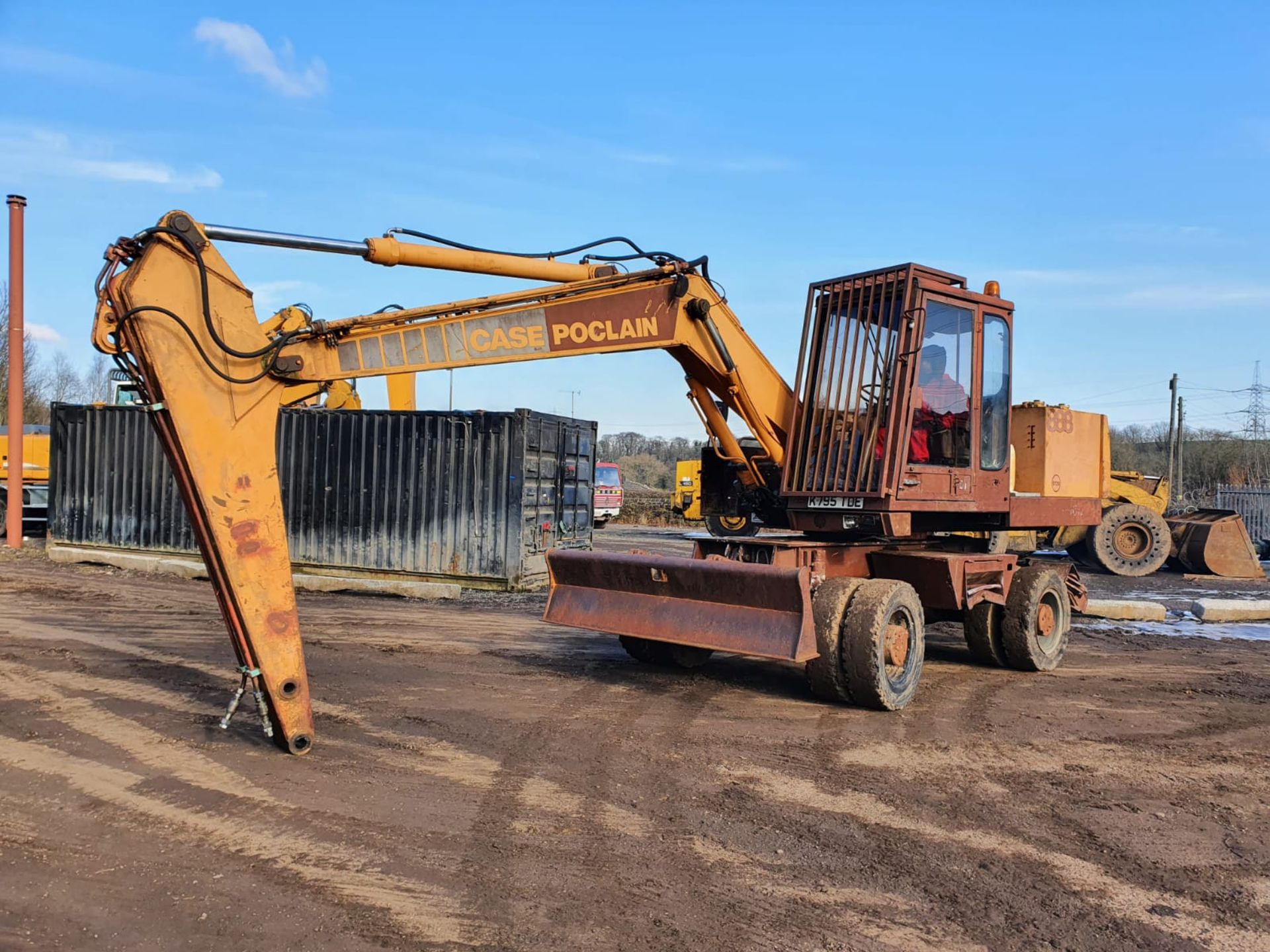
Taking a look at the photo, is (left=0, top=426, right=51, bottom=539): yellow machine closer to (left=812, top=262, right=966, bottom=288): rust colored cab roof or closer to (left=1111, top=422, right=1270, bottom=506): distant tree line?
(left=812, top=262, right=966, bottom=288): rust colored cab roof

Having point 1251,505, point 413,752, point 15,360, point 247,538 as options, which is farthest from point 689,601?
point 1251,505

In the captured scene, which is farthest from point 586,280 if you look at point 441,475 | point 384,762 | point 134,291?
point 441,475

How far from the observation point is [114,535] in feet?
54.7

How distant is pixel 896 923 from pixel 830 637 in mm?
3427

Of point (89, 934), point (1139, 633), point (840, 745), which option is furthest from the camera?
point (1139, 633)

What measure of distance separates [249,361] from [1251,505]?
27922 millimetres

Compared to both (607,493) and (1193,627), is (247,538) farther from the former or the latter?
(607,493)

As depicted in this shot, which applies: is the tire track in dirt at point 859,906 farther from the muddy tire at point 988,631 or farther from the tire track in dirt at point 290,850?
the muddy tire at point 988,631

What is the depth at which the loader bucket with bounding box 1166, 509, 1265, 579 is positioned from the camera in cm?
1902

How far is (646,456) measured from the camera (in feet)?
344

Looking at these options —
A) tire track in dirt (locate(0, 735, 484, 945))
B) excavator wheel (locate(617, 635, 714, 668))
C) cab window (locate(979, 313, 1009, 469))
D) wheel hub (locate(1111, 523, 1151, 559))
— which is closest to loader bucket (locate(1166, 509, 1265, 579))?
wheel hub (locate(1111, 523, 1151, 559))

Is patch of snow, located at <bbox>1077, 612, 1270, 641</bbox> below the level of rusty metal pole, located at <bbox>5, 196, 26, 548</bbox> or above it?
below

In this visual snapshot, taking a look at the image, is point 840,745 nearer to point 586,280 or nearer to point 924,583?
point 924,583

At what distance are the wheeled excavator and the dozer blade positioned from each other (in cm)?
2
